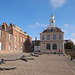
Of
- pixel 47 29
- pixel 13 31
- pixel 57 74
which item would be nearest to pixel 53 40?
pixel 47 29

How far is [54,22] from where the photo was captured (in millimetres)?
48594

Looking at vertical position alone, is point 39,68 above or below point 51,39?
below

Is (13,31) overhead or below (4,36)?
overhead

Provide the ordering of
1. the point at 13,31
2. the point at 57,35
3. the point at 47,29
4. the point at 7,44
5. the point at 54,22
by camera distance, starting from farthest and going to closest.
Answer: the point at 54,22 < the point at 47,29 < the point at 57,35 < the point at 13,31 < the point at 7,44

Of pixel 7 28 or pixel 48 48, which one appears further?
pixel 48 48

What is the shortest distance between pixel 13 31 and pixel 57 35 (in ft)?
62.4

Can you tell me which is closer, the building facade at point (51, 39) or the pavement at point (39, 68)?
the pavement at point (39, 68)

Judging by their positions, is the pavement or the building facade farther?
the building facade

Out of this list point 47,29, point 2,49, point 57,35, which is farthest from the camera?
point 47,29

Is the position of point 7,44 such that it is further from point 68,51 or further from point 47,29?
point 68,51

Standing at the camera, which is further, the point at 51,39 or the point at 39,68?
the point at 51,39

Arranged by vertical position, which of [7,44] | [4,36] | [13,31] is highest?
[13,31]

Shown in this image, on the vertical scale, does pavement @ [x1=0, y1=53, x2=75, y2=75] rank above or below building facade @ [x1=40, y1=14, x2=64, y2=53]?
below

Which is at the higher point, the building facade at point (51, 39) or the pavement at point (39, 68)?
the building facade at point (51, 39)
